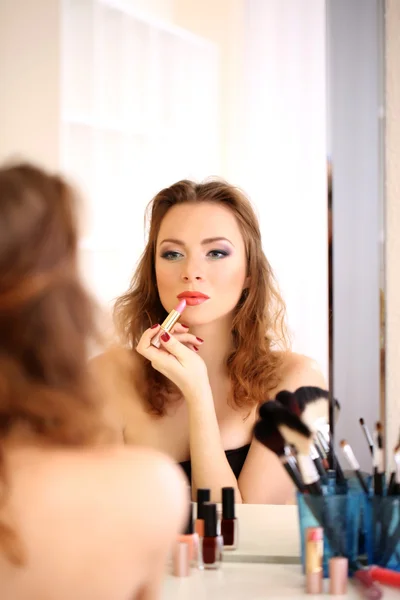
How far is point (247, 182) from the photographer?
99 cm

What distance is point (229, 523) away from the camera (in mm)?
973

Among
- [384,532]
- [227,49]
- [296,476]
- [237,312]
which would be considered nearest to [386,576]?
[384,532]

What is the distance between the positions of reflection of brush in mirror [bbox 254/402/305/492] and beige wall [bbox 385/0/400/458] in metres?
0.18

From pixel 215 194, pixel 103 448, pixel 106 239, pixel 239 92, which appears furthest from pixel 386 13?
pixel 103 448

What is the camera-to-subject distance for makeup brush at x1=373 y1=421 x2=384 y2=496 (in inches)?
35.1

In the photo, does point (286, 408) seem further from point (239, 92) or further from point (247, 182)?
point (239, 92)

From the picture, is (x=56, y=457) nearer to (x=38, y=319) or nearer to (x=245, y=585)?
(x=38, y=319)

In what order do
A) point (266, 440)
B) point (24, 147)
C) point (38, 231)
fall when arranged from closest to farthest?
point (38, 231) → point (266, 440) → point (24, 147)

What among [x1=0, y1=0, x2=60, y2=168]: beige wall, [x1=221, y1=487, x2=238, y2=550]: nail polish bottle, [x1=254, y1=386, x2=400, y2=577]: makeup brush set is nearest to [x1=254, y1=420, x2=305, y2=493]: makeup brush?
[x1=254, y1=386, x2=400, y2=577]: makeup brush set

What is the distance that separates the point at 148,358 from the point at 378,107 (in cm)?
46

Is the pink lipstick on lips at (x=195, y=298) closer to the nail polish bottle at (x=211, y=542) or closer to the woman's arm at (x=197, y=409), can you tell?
the woman's arm at (x=197, y=409)

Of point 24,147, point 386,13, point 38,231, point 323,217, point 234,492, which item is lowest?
point 234,492

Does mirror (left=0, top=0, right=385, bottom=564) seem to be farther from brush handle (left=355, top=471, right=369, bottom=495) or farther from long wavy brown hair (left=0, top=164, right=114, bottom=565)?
long wavy brown hair (left=0, top=164, right=114, bottom=565)

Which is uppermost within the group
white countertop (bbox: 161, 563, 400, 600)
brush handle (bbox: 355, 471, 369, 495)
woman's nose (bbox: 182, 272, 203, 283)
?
woman's nose (bbox: 182, 272, 203, 283)
